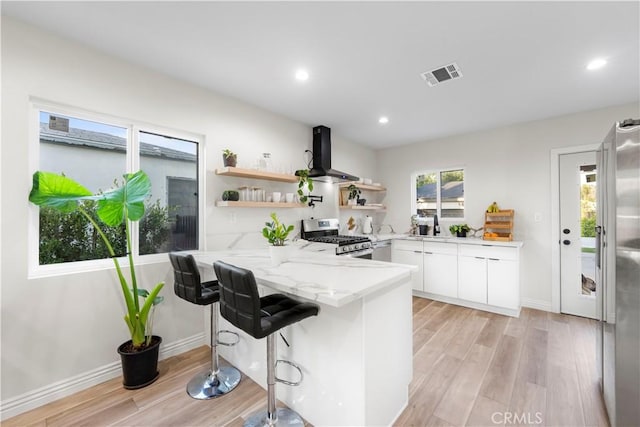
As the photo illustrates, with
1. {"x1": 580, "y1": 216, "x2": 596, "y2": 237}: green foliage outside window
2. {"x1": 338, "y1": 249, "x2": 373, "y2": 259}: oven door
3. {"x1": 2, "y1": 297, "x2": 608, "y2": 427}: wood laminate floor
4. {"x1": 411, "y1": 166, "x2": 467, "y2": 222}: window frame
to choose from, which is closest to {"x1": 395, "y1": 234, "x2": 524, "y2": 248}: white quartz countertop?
{"x1": 411, "y1": 166, "x2": 467, "y2": 222}: window frame

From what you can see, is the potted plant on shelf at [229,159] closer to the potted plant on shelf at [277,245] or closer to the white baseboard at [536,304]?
the potted plant on shelf at [277,245]

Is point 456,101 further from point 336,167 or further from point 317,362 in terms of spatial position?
point 317,362

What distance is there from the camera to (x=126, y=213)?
1916mm

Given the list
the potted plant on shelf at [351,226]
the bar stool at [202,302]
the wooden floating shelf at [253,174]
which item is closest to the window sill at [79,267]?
the bar stool at [202,302]

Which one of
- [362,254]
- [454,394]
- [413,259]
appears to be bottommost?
[454,394]

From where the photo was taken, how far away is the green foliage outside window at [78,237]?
76.9 inches

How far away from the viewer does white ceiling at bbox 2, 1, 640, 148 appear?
66.4 inches

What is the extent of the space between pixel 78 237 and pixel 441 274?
415 cm

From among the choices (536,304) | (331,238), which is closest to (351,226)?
(331,238)

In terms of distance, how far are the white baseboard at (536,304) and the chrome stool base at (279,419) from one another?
359cm

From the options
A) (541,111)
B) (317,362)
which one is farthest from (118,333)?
(541,111)

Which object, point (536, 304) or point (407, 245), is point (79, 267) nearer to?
point (407, 245)

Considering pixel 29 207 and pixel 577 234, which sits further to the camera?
pixel 577 234

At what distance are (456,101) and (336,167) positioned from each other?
1900 millimetres
